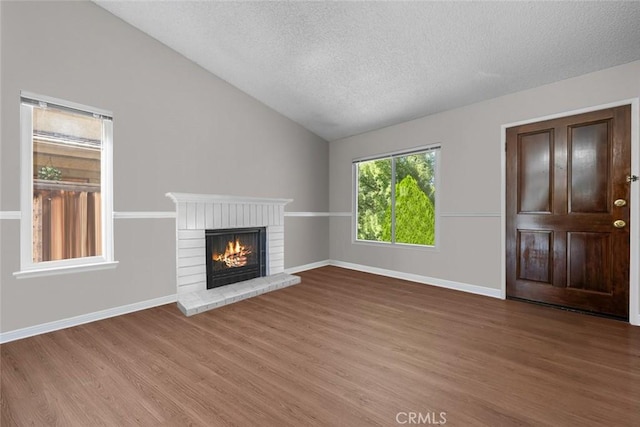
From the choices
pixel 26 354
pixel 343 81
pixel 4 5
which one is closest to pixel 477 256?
pixel 343 81

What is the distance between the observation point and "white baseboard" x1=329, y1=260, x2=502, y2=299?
3.60 m

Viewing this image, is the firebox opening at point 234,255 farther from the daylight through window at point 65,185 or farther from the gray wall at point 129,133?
the daylight through window at point 65,185

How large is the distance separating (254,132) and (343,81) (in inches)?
59.5

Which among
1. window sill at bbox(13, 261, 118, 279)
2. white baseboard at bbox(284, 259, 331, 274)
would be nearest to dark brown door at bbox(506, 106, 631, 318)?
white baseboard at bbox(284, 259, 331, 274)

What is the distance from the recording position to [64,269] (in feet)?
8.71

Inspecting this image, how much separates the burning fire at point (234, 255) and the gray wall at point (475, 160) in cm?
227

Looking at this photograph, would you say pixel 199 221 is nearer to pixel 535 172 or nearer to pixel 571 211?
pixel 535 172

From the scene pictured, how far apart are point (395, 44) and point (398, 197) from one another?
2425 millimetres

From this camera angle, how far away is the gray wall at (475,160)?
300cm

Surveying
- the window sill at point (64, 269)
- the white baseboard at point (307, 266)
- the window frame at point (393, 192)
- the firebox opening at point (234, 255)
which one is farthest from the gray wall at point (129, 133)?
the window frame at point (393, 192)

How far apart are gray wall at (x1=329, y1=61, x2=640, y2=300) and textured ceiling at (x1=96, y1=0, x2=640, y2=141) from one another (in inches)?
6.0

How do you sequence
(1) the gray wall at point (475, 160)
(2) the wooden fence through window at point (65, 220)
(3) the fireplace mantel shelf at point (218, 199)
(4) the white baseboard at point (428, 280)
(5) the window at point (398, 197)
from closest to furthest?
(2) the wooden fence through window at point (65, 220) → (1) the gray wall at point (475, 160) → (3) the fireplace mantel shelf at point (218, 199) → (4) the white baseboard at point (428, 280) → (5) the window at point (398, 197)

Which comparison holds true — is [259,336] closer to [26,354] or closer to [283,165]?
[26,354]

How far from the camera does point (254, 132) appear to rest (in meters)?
4.29
